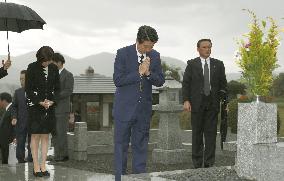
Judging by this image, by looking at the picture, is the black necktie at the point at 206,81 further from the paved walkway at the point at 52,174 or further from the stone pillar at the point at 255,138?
the stone pillar at the point at 255,138

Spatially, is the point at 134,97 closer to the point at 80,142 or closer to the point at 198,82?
the point at 198,82

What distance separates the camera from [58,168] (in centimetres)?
961

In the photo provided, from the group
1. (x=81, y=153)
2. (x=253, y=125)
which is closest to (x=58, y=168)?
(x=81, y=153)

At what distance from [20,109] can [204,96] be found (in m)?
3.75

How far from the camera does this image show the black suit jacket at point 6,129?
10.7 metres

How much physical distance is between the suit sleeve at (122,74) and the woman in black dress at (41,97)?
2.04 meters

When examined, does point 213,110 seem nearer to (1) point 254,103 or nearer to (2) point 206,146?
(2) point 206,146

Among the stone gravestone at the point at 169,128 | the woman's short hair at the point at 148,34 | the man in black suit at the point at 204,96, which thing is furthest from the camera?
the stone gravestone at the point at 169,128

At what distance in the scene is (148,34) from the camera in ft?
20.6

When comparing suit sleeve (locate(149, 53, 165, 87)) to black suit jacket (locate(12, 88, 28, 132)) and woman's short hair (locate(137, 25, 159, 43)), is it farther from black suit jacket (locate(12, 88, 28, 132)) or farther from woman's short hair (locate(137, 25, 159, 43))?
black suit jacket (locate(12, 88, 28, 132))

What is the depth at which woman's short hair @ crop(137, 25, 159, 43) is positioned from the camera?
6.27 metres

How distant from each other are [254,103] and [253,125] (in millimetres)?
270

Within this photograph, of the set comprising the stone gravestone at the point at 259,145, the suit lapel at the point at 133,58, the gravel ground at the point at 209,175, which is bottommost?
the gravel ground at the point at 209,175

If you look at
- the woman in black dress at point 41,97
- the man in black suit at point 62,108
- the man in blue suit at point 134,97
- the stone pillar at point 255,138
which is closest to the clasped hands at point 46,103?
the woman in black dress at point 41,97
